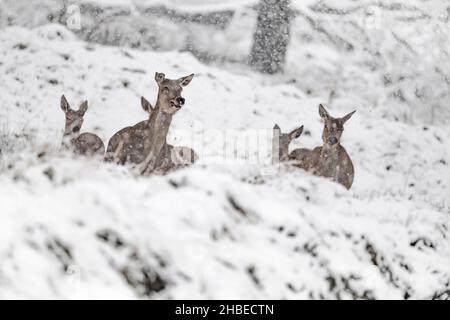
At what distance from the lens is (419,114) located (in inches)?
870

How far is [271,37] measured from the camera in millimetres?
19250

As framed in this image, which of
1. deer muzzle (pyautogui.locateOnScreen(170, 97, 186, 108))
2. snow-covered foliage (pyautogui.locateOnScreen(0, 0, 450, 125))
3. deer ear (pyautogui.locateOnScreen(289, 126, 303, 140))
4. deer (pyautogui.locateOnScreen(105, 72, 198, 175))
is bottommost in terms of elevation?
snow-covered foliage (pyautogui.locateOnScreen(0, 0, 450, 125))

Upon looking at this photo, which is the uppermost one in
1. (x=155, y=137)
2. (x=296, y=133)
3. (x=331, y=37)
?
(x=155, y=137)

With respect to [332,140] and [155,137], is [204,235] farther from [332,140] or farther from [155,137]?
[332,140]

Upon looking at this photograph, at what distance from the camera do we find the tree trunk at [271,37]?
19281 millimetres

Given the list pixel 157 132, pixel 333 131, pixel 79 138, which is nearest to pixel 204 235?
pixel 157 132

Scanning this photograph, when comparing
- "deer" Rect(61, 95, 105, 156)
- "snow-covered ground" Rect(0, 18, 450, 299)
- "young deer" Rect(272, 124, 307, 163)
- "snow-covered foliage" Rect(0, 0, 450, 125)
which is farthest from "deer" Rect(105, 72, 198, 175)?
"snow-covered foliage" Rect(0, 0, 450, 125)

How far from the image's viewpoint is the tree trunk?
19281 millimetres

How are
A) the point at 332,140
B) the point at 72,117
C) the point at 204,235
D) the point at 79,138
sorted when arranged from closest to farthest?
the point at 204,235 → the point at 79,138 → the point at 332,140 → the point at 72,117

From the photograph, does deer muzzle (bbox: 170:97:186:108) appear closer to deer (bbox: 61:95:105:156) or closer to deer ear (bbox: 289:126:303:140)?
deer (bbox: 61:95:105:156)

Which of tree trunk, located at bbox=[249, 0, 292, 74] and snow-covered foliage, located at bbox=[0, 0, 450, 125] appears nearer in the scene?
tree trunk, located at bbox=[249, 0, 292, 74]
